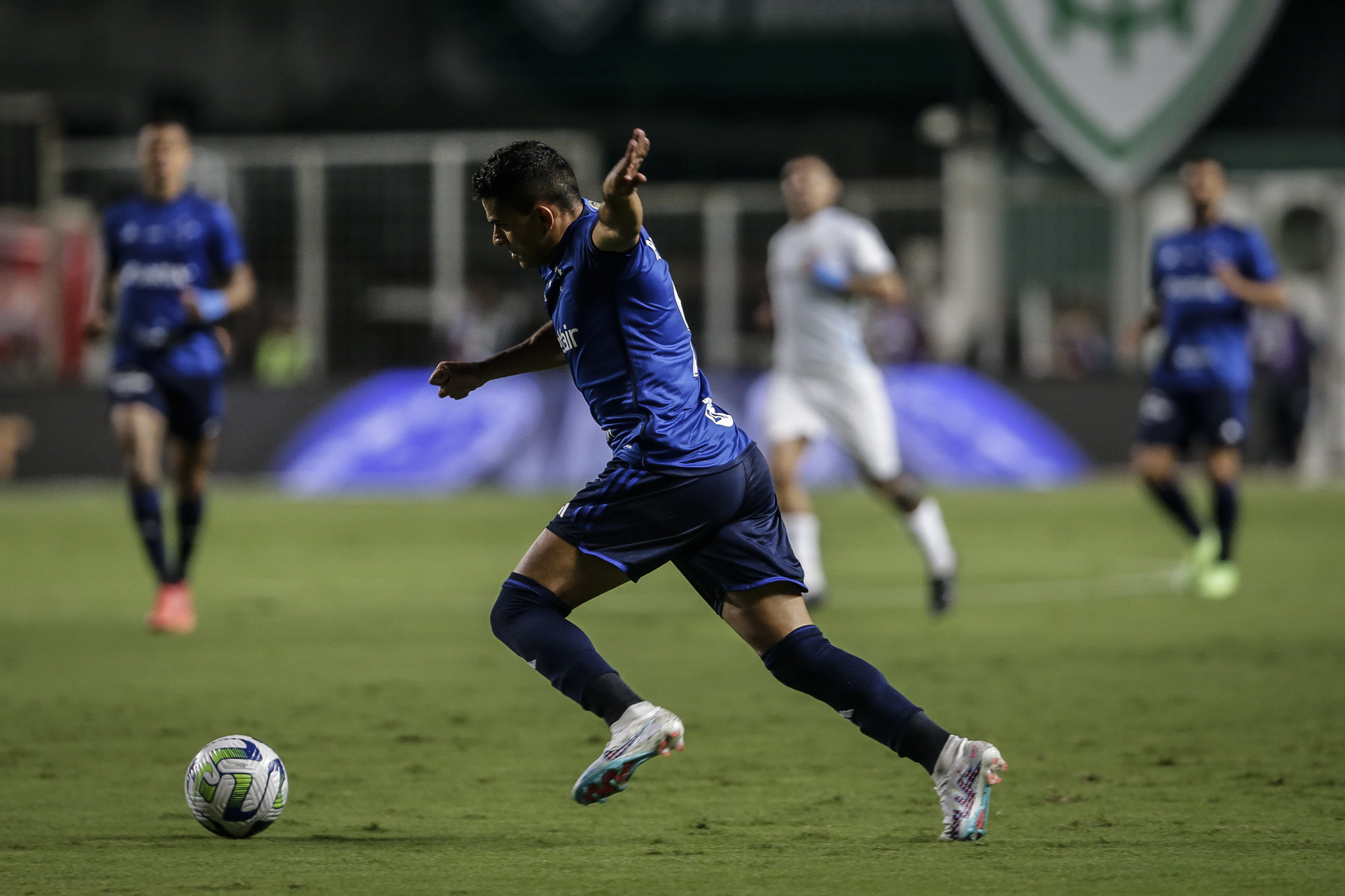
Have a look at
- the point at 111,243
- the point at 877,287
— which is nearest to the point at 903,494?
the point at 877,287

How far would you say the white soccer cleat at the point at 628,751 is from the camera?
507 cm

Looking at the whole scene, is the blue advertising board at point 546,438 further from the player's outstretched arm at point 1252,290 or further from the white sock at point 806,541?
the white sock at point 806,541

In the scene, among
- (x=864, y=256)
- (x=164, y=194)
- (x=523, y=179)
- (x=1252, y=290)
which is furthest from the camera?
(x=1252, y=290)

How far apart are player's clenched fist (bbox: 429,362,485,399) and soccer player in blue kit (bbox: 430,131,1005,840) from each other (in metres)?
0.37

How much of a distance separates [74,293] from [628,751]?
20777mm

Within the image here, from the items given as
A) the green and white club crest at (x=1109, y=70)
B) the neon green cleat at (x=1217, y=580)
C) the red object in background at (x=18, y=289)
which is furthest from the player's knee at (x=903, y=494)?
the red object in background at (x=18, y=289)

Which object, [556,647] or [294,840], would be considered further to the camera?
[294,840]

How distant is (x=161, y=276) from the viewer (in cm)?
1064

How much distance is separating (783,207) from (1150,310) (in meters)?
12.3

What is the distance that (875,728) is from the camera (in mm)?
5438

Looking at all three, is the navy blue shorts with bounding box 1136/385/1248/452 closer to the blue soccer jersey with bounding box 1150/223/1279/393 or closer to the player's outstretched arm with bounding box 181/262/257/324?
the blue soccer jersey with bounding box 1150/223/1279/393

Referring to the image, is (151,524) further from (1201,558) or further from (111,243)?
(1201,558)

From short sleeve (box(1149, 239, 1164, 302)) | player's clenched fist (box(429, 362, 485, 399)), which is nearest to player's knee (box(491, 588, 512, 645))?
player's clenched fist (box(429, 362, 485, 399))

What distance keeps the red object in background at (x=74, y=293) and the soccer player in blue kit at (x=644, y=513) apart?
62.6 feet
